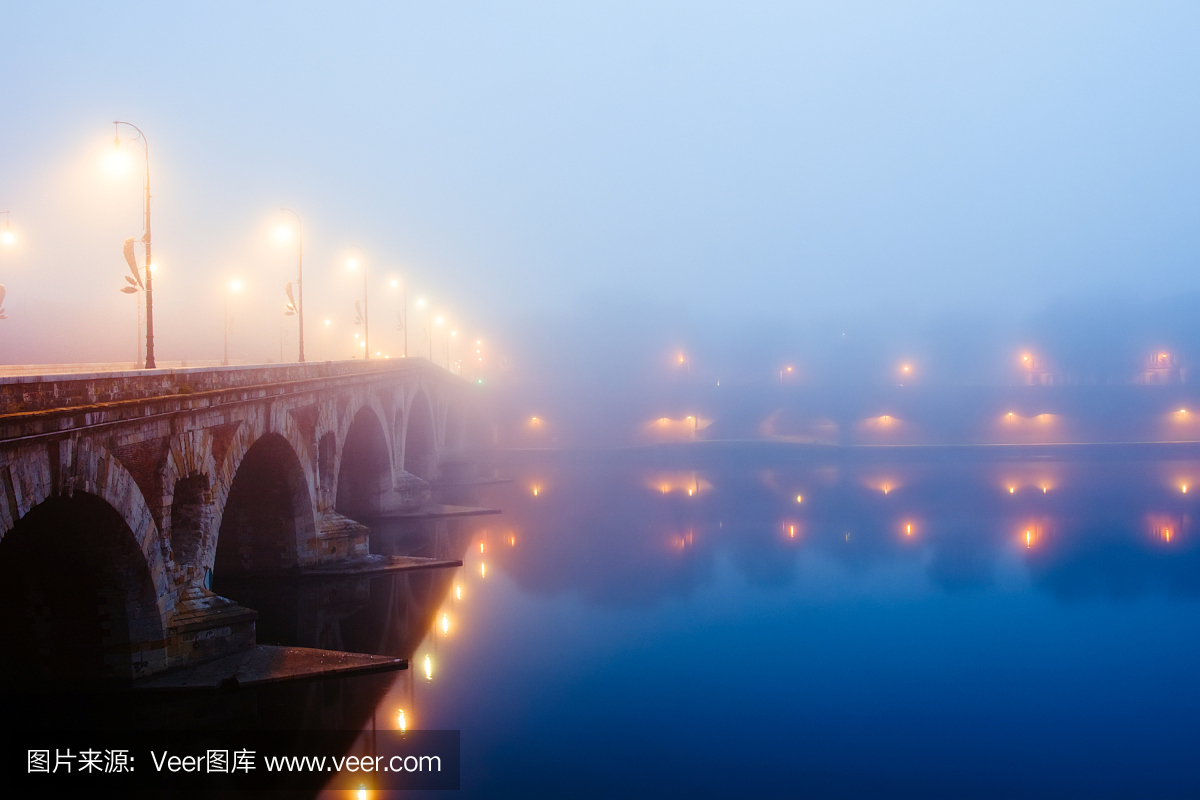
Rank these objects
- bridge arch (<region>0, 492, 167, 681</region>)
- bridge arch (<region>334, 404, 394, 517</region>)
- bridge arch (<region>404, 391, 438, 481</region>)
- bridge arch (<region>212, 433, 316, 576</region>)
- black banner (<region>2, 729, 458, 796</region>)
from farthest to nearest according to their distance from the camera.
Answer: bridge arch (<region>404, 391, 438, 481</region>) → bridge arch (<region>334, 404, 394, 517</region>) → bridge arch (<region>212, 433, 316, 576</region>) → bridge arch (<region>0, 492, 167, 681</region>) → black banner (<region>2, 729, 458, 796</region>)

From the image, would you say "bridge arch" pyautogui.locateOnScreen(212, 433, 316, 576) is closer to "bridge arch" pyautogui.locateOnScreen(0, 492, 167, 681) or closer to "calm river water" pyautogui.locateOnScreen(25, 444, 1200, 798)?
"calm river water" pyautogui.locateOnScreen(25, 444, 1200, 798)

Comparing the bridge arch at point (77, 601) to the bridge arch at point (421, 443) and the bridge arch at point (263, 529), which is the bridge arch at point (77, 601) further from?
the bridge arch at point (421, 443)

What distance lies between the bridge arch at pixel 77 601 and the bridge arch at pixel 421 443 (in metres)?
45.4

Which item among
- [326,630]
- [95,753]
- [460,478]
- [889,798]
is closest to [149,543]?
[95,753]

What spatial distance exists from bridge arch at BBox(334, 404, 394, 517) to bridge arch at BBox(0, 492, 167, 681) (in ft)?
89.3

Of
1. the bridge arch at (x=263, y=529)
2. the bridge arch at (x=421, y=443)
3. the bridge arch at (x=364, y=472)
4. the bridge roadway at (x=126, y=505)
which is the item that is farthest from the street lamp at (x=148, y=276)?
the bridge arch at (x=421, y=443)

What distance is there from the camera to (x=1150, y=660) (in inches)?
1045

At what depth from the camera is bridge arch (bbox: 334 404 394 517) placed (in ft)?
150

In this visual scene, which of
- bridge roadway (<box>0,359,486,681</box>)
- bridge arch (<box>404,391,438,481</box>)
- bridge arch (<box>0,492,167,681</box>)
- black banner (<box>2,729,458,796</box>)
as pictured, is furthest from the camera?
bridge arch (<box>404,391,438,481</box>)

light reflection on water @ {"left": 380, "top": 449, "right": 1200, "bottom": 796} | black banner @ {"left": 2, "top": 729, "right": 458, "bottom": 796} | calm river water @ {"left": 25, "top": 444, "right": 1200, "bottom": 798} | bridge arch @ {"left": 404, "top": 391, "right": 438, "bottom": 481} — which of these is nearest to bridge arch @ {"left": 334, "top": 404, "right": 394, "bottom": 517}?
calm river water @ {"left": 25, "top": 444, "right": 1200, "bottom": 798}

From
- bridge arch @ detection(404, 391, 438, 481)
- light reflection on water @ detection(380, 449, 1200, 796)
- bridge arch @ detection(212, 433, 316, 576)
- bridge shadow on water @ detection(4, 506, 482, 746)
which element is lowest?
light reflection on water @ detection(380, 449, 1200, 796)

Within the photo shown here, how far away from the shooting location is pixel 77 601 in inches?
699

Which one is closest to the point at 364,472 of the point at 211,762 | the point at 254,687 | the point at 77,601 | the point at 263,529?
the point at 263,529

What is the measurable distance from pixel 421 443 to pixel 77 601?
4765cm
